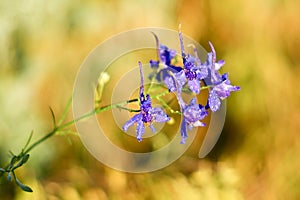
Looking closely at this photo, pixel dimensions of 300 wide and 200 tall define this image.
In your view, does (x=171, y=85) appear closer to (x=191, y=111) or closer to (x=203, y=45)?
(x=191, y=111)

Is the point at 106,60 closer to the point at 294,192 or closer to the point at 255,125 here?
the point at 255,125

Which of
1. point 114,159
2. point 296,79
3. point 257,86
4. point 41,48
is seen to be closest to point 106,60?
point 41,48

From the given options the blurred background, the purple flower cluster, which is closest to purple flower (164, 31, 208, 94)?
the purple flower cluster

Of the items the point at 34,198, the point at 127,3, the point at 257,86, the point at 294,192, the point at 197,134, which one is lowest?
the point at 34,198

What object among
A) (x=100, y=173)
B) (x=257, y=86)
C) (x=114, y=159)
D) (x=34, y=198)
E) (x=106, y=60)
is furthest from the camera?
(x=257, y=86)

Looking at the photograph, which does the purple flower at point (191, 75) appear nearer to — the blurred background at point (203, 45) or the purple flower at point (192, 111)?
the purple flower at point (192, 111)

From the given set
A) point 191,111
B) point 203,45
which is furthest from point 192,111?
point 203,45

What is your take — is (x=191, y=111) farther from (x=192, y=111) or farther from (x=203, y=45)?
(x=203, y=45)

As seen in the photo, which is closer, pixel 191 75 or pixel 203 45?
pixel 191 75

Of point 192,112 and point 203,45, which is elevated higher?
point 203,45
